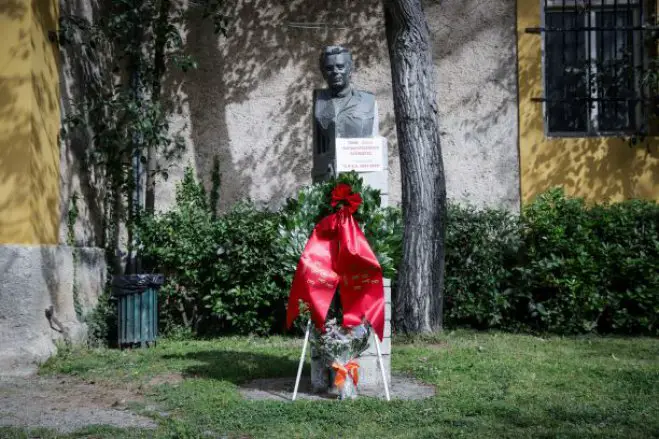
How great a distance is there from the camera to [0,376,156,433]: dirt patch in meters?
5.04

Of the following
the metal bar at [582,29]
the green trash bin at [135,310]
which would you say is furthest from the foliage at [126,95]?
the metal bar at [582,29]

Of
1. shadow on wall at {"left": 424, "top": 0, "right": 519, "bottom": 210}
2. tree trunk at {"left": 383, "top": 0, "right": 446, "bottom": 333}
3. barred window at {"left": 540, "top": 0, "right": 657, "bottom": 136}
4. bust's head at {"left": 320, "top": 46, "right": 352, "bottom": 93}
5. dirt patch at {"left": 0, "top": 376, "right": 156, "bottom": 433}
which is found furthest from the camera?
barred window at {"left": 540, "top": 0, "right": 657, "bottom": 136}

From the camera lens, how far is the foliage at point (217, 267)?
888 cm

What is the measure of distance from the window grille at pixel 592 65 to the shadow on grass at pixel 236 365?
4900mm

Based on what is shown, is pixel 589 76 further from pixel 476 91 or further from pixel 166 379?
pixel 166 379

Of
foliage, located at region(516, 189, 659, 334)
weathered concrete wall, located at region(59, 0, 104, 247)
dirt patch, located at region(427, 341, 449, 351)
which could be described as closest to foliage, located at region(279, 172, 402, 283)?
dirt patch, located at region(427, 341, 449, 351)

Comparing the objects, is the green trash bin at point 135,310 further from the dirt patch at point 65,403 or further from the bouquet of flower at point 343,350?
the bouquet of flower at point 343,350

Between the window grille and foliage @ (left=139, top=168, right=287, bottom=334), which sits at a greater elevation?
the window grille

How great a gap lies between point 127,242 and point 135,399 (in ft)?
13.2

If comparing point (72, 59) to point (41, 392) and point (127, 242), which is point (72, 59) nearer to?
point (127, 242)

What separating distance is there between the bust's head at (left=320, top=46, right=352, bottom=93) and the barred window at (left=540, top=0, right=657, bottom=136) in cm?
451

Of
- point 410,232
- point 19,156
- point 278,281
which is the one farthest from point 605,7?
point 19,156

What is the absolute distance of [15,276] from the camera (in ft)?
23.2

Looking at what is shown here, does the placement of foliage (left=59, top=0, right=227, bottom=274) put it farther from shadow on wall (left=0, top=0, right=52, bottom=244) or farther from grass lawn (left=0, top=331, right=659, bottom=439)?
grass lawn (left=0, top=331, right=659, bottom=439)
